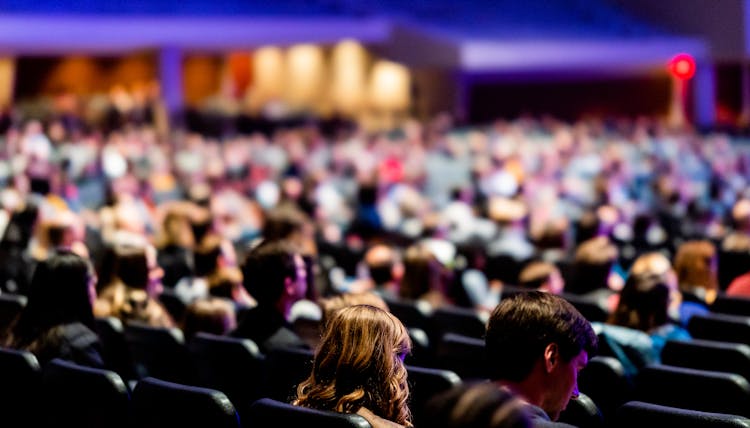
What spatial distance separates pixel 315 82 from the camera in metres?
31.8

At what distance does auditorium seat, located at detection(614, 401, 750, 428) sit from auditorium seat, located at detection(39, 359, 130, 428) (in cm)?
152

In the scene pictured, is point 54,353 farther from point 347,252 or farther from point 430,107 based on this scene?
point 430,107

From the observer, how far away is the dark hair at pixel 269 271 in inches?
191

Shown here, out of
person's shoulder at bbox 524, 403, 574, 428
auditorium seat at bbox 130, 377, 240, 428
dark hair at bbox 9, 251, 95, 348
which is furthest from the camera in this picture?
dark hair at bbox 9, 251, 95, 348

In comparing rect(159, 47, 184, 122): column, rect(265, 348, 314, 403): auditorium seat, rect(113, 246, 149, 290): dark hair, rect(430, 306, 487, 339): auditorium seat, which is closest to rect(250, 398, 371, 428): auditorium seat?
rect(265, 348, 314, 403): auditorium seat

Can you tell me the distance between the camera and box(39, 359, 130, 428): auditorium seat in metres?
3.66

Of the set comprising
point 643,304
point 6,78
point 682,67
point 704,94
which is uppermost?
point 682,67

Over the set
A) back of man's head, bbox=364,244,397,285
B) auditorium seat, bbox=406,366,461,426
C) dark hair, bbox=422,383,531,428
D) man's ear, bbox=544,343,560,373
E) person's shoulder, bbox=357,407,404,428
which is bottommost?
back of man's head, bbox=364,244,397,285

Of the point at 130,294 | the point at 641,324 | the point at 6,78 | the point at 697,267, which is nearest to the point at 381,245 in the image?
the point at 697,267

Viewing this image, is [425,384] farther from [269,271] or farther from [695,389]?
[269,271]

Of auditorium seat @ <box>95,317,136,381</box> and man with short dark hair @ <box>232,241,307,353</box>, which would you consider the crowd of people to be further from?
auditorium seat @ <box>95,317,136,381</box>

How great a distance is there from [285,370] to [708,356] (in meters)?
1.76

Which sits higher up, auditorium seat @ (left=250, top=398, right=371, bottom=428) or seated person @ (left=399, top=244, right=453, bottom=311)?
auditorium seat @ (left=250, top=398, right=371, bottom=428)

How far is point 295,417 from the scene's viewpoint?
3115 mm
